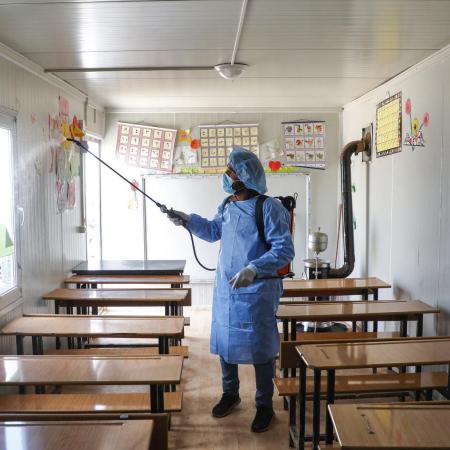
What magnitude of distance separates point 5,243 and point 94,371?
1.24 m

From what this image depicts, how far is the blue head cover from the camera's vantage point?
112 inches

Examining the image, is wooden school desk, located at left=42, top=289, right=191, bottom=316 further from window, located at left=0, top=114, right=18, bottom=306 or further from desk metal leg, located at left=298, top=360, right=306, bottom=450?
desk metal leg, located at left=298, top=360, right=306, bottom=450

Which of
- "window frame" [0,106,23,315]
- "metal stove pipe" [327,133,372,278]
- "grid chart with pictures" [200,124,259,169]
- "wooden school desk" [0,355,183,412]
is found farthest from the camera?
"grid chart with pictures" [200,124,259,169]

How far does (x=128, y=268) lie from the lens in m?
4.25

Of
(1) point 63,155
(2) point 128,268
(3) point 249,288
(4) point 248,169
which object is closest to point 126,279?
(2) point 128,268

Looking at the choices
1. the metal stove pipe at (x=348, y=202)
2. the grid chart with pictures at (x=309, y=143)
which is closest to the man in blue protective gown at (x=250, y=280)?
the metal stove pipe at (x=348, y=202)

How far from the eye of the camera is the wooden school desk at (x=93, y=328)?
261 cm

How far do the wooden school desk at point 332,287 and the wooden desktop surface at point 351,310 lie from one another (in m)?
0.50

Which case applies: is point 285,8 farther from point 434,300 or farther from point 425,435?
point 434,300

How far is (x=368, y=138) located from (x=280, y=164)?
3.69 feet

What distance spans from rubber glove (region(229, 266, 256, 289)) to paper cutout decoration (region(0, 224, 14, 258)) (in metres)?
1.33

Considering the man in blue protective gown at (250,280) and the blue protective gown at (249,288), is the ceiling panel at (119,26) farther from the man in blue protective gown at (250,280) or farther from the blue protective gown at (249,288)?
the blue protective gown at (249,288)

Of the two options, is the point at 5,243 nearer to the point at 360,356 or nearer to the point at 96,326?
the point at 96,326

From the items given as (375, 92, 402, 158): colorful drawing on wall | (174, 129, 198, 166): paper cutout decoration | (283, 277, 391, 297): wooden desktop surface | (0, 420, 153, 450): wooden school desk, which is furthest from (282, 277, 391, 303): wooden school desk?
(0, 420, 153, 450): wooden school desk
